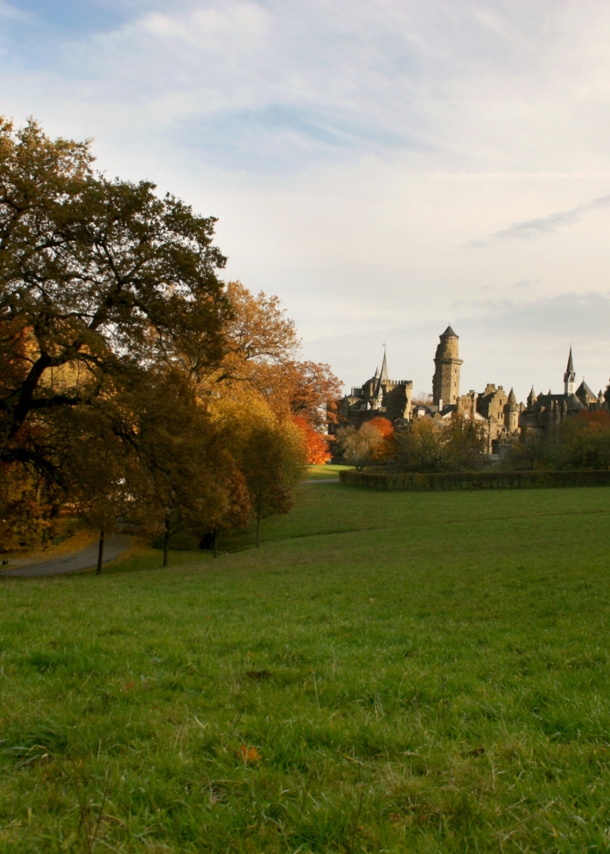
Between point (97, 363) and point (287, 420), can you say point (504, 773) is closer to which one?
point (97, 363)

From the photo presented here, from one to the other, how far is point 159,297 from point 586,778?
17296mm

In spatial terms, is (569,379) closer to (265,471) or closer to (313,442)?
(313,442)

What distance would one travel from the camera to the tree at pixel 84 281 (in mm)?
17219

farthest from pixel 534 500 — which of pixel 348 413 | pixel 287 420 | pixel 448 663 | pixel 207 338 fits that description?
pixel 348 413

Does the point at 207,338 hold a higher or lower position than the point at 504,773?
higher

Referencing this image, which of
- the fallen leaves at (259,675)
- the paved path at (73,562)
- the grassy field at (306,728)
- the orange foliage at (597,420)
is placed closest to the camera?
the grassy field at (306,728)

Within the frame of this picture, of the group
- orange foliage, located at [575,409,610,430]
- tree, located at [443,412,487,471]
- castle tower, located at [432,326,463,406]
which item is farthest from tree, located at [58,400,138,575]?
castle tower, located at [432,326,463,406]

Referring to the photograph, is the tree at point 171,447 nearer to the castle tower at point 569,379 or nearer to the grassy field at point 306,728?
the grassy field at point 306,728

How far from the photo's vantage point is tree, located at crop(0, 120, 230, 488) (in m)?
17.2

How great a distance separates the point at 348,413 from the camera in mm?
134500

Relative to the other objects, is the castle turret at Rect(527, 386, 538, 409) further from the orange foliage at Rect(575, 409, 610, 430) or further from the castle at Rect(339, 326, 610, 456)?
the orange foliage at Rect(575, 409, 610, 430)

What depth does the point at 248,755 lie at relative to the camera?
12.1ft

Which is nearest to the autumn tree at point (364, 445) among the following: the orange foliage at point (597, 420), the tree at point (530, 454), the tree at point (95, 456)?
the tree at point (530, 454)

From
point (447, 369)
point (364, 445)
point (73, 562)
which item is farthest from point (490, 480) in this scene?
point (447, 369)
